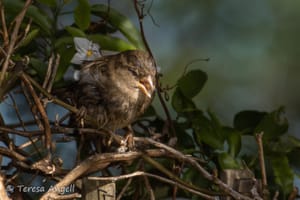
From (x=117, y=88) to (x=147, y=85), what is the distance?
0.28 ft

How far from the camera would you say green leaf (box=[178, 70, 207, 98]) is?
1845mm

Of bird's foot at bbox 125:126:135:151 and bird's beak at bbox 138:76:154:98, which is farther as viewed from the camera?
bird's beak at bbox 138:76:154:98

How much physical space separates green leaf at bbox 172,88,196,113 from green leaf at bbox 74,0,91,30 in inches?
11.1

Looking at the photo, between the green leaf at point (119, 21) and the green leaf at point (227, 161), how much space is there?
14.7 inches

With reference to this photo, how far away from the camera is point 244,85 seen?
2.13 metres

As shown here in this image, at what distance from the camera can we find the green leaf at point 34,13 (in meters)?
1.70

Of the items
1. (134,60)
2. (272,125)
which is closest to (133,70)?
(134,60)

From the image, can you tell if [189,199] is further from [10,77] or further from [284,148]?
[10,77]

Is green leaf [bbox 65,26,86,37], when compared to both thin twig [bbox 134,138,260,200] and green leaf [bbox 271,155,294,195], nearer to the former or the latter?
thin twig [bbox 134,138,260,200]

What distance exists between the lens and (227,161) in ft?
5.62

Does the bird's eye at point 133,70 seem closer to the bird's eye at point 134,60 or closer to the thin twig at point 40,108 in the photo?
the bird's eye at point 134,60

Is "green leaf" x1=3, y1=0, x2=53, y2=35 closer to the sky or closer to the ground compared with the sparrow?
closer to the sky

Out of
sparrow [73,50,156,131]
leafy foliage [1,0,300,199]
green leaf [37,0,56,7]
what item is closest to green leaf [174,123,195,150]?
leafy foliage [1,0,300,199]

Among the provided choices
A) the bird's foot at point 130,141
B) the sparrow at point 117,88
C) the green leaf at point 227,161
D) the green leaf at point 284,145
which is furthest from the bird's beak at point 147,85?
the green leaf at point 284,145
